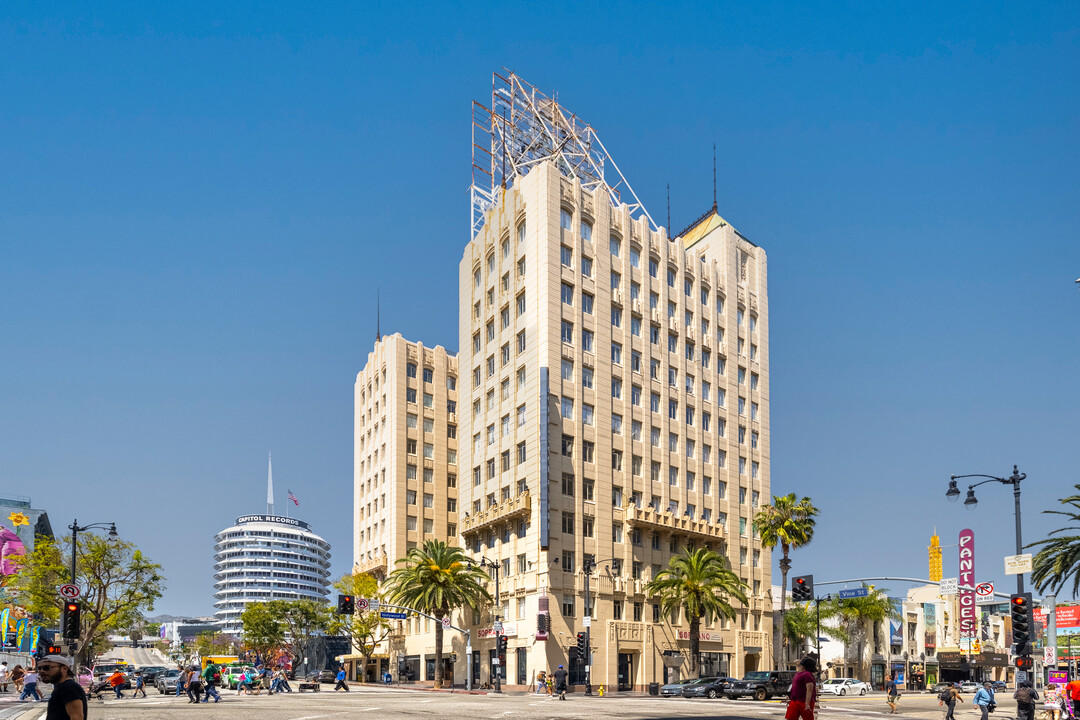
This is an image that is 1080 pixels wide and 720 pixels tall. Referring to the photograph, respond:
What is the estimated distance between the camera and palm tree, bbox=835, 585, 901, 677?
11338 centimetres

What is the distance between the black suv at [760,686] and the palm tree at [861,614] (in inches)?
2073

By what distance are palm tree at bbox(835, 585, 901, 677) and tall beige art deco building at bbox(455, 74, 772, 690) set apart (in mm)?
21673

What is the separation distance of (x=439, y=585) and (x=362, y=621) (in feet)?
90.7

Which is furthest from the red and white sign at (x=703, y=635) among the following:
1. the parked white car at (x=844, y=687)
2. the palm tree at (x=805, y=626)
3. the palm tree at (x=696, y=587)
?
the palm tree at (x=805, y=626)

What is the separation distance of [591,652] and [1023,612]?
44.7 meters

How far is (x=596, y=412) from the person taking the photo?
3273 inches

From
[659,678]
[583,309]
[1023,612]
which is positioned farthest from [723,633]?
[1023,612]

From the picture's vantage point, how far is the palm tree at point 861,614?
113375 mm

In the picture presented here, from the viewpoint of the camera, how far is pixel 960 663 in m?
126

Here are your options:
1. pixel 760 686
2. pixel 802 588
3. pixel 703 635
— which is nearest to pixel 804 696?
pixel 802 588

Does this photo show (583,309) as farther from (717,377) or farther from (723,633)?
(723,633)

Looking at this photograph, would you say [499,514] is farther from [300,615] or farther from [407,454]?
[300,615]

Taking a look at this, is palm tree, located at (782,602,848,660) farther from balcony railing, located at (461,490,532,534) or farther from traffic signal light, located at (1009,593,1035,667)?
traffic signal light, located at (1009,593,1035,667)

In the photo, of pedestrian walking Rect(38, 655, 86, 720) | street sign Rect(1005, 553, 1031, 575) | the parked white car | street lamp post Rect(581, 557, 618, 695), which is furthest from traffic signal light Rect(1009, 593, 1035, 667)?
the parked white car
